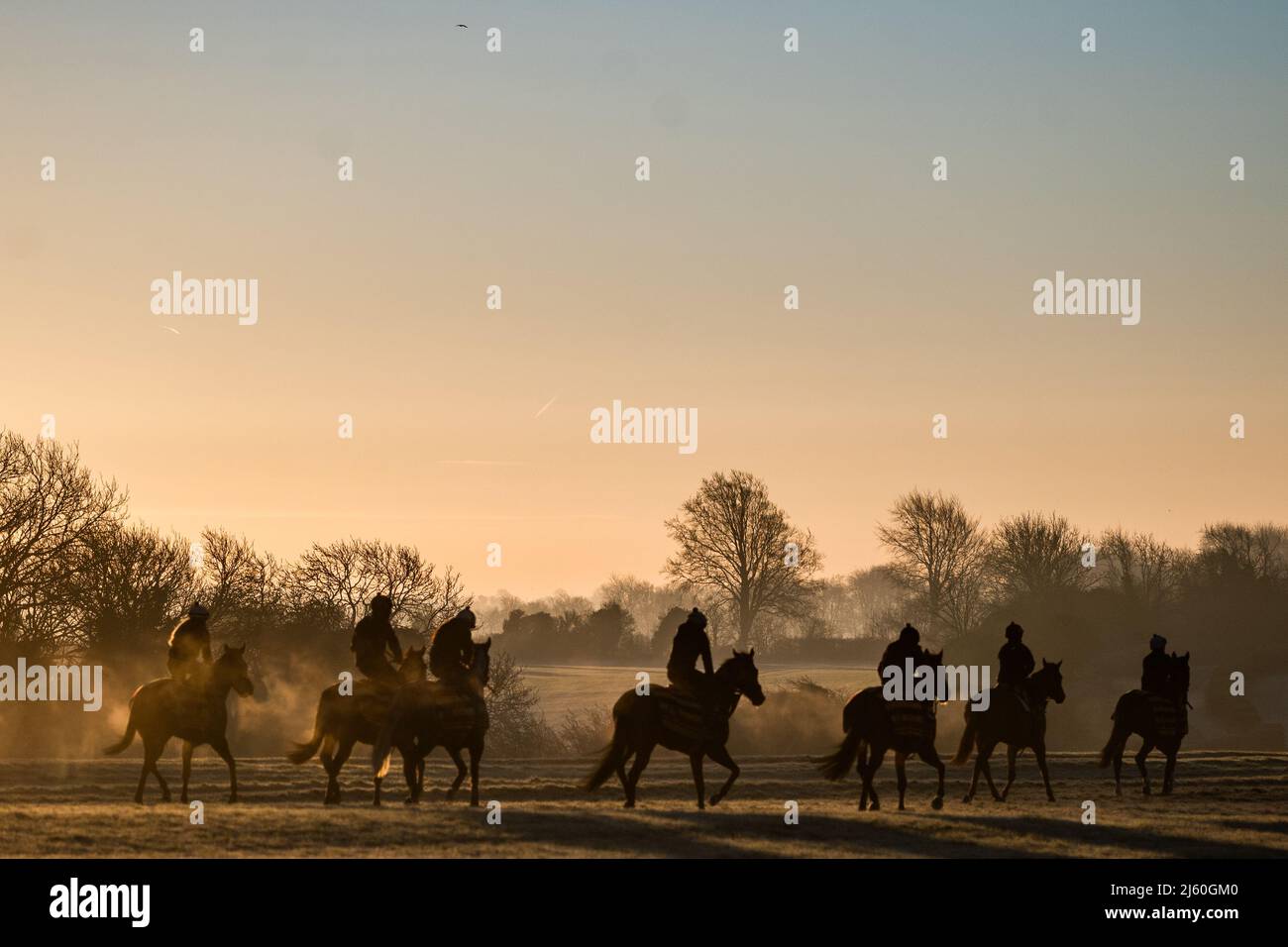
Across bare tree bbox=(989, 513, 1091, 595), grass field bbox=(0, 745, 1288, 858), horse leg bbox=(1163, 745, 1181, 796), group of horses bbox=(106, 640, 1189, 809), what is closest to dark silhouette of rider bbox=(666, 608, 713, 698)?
group of horses bbox=(106, 640, 1189, 809)

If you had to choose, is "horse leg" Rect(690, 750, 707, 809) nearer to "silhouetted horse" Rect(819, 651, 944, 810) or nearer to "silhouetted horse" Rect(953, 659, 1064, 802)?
"silhouetted horse" Rect(819, 651, 944, 810)

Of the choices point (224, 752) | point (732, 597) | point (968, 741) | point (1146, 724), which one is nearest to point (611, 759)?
point (224, 752)

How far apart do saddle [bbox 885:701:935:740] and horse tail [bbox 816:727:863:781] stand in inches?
27.1

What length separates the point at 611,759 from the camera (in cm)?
2362

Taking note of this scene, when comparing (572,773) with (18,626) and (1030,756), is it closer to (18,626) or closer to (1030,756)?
(1030,756)

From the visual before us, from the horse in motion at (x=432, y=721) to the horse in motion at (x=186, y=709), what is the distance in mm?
2567

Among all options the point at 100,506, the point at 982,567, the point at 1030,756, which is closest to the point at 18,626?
the point at 100,506

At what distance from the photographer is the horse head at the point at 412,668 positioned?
23.9 metres

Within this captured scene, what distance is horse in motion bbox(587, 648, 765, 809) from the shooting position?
76.0ft

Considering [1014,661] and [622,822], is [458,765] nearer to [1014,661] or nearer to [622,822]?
[622,822]

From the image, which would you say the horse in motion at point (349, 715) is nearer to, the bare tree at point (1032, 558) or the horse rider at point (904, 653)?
the horse rider at point (904, 653)

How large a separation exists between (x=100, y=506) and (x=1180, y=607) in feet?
236

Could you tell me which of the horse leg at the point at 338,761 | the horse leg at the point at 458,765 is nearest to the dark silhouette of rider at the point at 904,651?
the horse leg at the point at 458,765

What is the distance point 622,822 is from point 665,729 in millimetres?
2367
